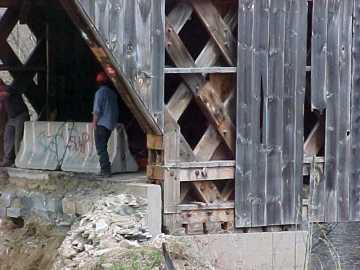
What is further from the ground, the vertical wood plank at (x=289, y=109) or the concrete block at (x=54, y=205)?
the vertical wood plank at (x=289, y=109)

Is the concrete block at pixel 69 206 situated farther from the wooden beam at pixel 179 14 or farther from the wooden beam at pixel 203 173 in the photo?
the wooden beam at pixel 179 14

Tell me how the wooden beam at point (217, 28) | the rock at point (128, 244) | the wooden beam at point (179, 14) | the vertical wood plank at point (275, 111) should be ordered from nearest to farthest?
1. the rock at point (128, 244)
2. the wooden beam at point (179, 14)
3. the wooden beam at point (217, 28)
4. the vertical wood plank at point (275, 111)

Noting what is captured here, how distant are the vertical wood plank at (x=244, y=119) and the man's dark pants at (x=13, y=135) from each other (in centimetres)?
528

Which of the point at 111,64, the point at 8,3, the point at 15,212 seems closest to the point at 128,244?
the point at 111,64

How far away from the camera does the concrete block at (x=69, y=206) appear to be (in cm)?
1422

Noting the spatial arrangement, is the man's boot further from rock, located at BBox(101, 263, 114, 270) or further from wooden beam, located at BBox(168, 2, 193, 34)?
rock, located at BBox(101, 263, 114, 270)

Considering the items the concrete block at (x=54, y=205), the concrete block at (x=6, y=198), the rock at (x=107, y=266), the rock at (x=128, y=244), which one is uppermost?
the concrete block at (x=6, y=198)

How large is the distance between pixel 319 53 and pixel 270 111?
1.21m

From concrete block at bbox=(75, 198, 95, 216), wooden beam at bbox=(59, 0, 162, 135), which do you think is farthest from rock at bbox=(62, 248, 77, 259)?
wooden beam at bbox=(59, 0, 162, 135)

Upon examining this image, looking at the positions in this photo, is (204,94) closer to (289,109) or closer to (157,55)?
(157,55)

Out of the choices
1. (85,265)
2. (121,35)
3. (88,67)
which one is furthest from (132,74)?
(88,67)

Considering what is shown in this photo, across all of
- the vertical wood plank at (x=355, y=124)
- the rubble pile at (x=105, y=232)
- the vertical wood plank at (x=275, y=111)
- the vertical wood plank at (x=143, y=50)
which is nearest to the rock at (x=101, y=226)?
the rubble pile at (x=105, y=232)

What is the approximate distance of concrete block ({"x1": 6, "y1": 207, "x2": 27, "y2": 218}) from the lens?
1543 centimetres

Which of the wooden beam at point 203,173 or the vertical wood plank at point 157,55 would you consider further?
the wooden beam at point 203,173
